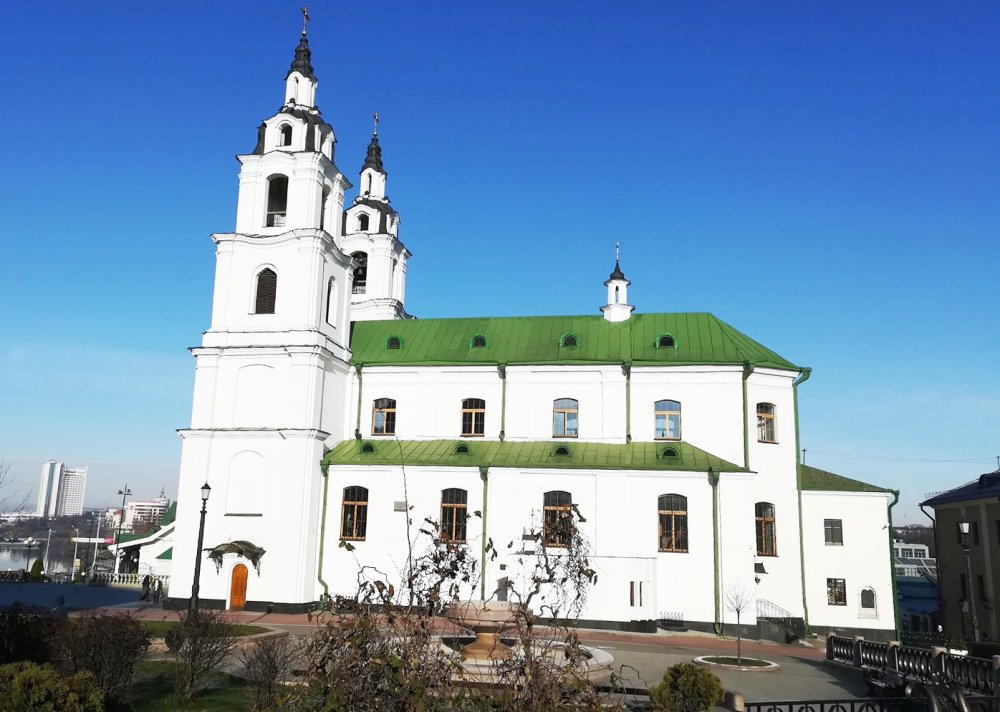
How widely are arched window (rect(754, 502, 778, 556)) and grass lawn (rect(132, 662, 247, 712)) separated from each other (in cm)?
1941

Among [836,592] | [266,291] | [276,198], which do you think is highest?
[276,198]

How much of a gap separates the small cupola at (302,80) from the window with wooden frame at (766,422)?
2217 cm

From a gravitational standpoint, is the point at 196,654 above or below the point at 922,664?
above

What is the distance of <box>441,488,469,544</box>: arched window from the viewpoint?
29312mm

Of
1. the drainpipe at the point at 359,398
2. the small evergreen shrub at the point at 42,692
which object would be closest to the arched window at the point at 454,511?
the drainpipe at the point at 359,398

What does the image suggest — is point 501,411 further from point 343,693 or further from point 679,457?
point 343,693

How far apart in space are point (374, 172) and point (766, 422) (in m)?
25.2

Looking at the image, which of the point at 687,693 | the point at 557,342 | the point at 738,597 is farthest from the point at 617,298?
the point at 687,693

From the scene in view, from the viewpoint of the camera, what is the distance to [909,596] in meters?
54.9

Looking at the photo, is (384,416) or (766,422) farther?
(384,416)

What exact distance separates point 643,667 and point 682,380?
44.7ft

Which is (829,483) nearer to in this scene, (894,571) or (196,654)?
(894,571)

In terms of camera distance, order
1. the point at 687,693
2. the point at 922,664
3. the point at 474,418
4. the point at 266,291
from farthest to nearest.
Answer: the point at 474,418 < the point at 266,291 < the point at 922,664 < the point at 687,693

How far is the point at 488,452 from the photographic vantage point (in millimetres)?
30406
